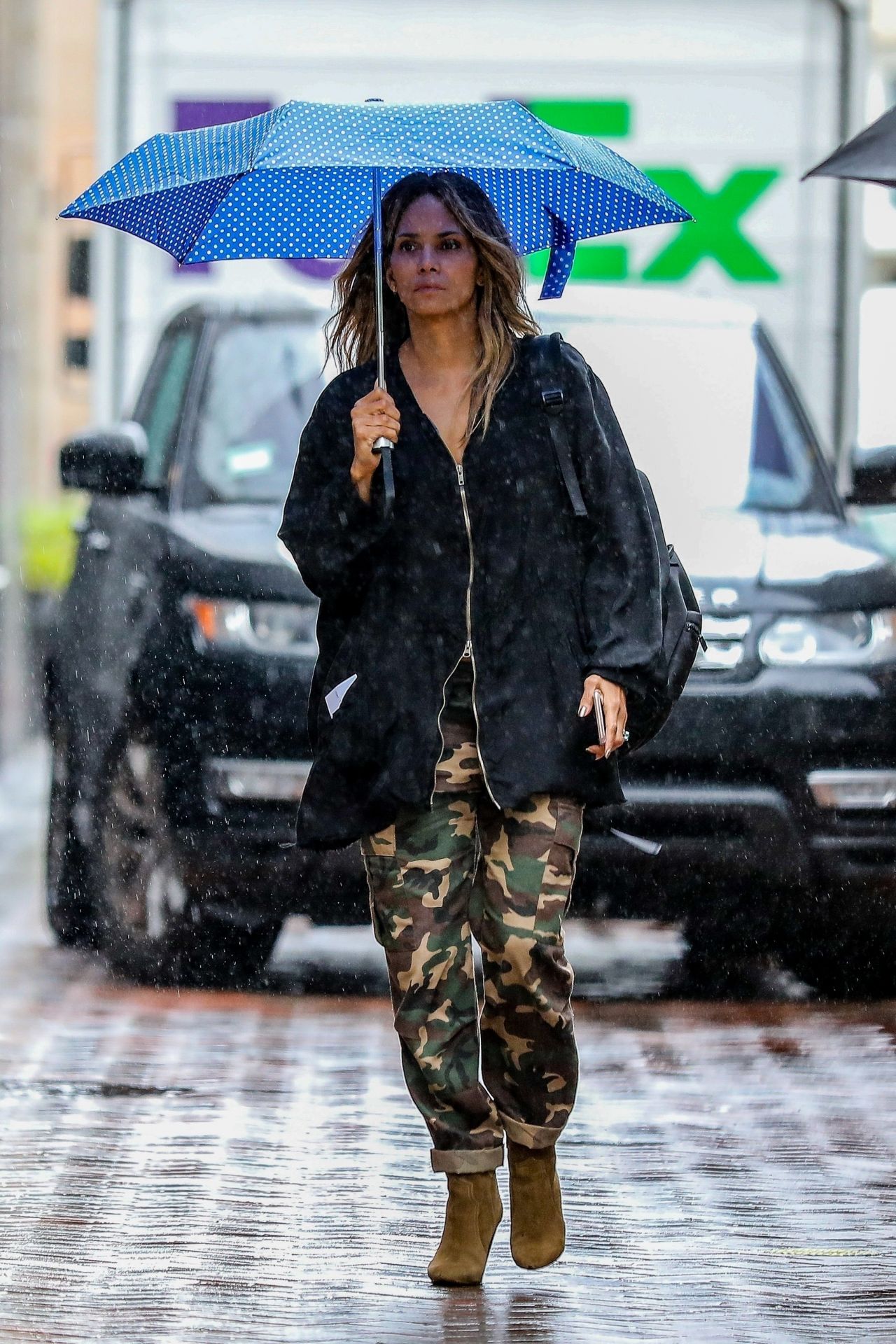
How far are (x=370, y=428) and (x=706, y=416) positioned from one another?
3.93 meters

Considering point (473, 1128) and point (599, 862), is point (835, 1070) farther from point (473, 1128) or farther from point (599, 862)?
point (473, 1128)

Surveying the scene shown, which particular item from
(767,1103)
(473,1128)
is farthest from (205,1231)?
(767,1103)

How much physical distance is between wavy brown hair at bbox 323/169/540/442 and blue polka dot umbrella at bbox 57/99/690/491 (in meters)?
0.05

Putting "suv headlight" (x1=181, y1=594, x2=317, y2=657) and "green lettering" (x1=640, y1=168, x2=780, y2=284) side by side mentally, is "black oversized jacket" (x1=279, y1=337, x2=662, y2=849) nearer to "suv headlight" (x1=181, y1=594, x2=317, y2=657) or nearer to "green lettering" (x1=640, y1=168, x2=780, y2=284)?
"suv headlight" (x1=181, y1=594, x2=317, y2=657)

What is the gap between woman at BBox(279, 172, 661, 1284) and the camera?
15.5 feet

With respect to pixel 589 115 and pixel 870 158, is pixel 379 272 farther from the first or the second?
pixel 589 115

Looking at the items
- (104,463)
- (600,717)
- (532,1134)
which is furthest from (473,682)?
(104,463)

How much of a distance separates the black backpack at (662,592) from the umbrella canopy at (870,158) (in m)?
0.74

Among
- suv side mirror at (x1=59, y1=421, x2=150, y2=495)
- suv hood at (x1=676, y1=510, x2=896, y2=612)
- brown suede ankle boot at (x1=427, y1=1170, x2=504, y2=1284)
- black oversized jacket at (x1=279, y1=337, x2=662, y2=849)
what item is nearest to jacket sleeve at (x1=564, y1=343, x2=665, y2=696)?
black oversized jacket at (x1=279, y1=337, x2=662, y2=849)

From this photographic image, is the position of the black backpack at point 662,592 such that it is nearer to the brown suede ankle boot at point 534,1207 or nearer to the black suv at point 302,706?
the brown suede ankle boot at point 534,1207

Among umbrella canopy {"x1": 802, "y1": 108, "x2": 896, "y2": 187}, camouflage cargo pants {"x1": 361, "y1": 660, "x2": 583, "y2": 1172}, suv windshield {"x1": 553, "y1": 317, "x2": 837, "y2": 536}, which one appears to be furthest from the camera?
suv windshield {"x1": 553, "y1": 317, "x2": 837, "y2": 536}

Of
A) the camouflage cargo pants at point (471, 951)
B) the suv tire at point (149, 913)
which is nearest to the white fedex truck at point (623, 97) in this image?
the suv tire at point (149, 913)

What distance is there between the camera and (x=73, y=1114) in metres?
6.36

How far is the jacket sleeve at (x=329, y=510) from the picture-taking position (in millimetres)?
4723
